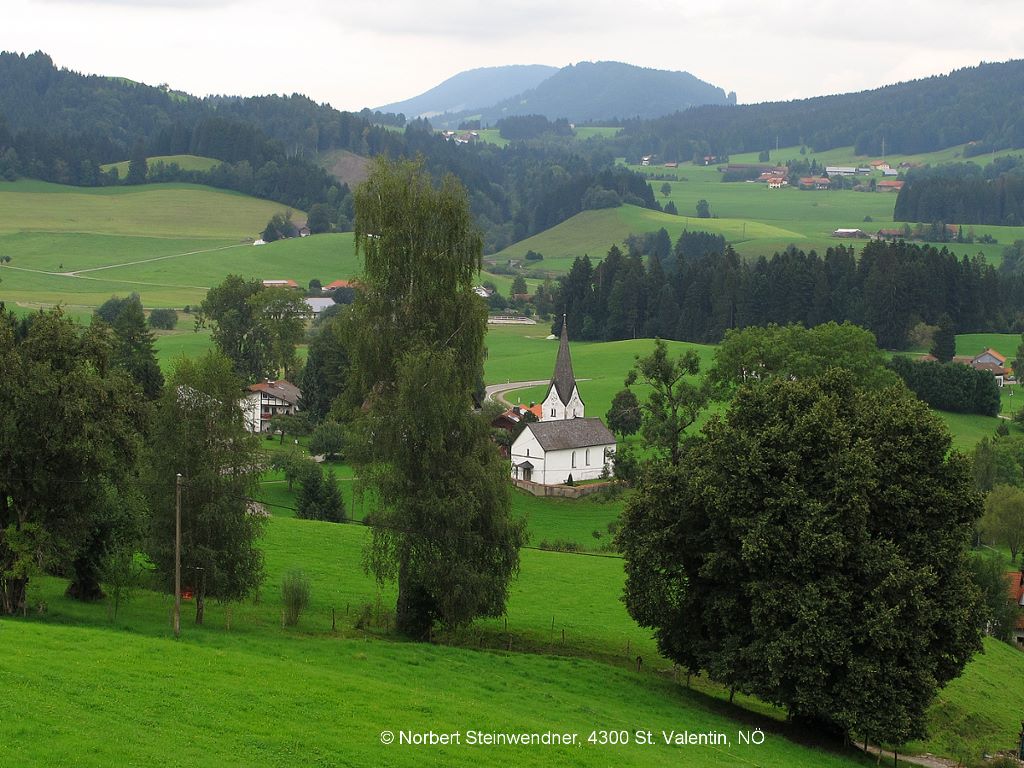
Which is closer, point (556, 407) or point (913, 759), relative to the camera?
point (913, 759)

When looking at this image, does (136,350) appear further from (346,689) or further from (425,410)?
(346,689)

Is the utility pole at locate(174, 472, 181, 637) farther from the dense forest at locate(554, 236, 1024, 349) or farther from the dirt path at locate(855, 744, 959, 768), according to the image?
the dense forest at locate(554, 236, 1024, 349)

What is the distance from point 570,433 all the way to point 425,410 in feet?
146

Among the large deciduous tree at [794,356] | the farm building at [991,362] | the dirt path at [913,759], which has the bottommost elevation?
the dirt path at [913,759]

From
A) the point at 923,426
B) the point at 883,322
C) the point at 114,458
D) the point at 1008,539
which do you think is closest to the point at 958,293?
the point at 883,322

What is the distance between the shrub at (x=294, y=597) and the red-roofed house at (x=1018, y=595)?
33997 millimetres

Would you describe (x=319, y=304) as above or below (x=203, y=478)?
below

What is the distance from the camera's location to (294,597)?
36.3 m

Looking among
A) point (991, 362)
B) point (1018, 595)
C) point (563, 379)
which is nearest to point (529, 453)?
point (563, 379)

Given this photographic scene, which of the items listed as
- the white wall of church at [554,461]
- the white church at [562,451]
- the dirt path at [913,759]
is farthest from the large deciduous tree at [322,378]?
the dirt path at [913,759]

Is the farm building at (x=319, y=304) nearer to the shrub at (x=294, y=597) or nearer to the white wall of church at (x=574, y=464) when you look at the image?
the white wall of church at (x=574, y=464)

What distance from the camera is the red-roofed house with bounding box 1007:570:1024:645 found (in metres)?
56.9

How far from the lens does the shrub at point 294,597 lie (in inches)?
1426

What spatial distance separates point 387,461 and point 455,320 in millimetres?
4638
